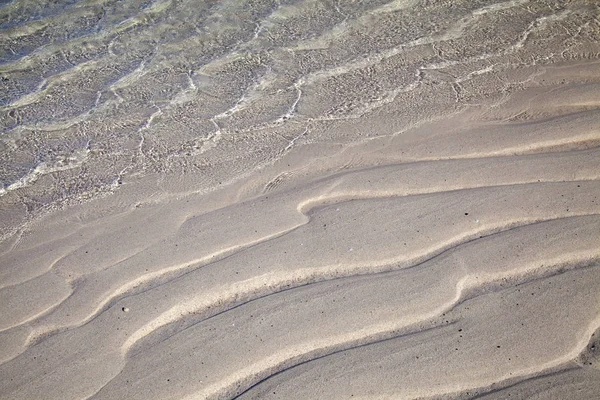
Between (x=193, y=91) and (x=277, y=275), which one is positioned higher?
(x=193, y=91)

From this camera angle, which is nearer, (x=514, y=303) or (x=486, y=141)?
(x=514, y=303)

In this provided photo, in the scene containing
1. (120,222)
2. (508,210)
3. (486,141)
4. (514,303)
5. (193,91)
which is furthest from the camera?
(193,91)

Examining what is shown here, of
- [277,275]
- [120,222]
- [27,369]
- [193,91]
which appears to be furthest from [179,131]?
[27,369]

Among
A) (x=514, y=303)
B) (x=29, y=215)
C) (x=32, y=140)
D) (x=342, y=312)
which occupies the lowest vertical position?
(x=514, y=303)

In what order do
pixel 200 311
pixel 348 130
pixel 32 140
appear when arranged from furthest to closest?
pixel 32 140, pixel 348 130, pixel 200 311

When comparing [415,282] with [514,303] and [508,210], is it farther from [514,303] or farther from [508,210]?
[508,210]

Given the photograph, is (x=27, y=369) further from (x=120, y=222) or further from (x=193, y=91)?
(x=193, y=91)

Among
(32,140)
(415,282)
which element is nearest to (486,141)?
(415,282)
